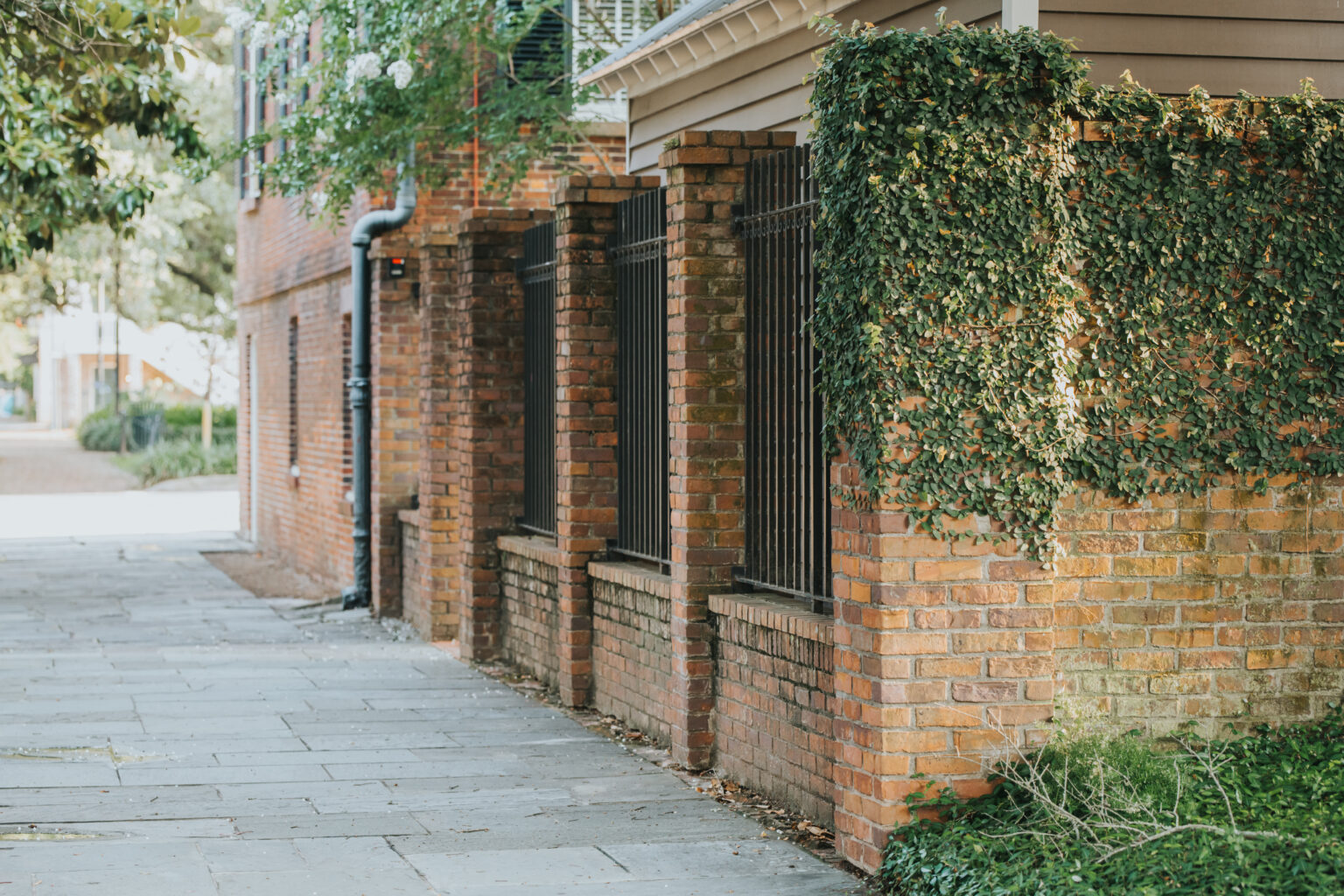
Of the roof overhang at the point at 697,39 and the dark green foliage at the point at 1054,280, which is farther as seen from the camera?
the roof overhang at the point at 697,39

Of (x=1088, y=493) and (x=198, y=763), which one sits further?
(x=198, y=763)

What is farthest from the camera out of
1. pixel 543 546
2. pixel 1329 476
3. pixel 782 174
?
pixel 543 546

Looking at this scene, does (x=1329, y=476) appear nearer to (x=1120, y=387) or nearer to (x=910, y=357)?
(x=1120, y=387)

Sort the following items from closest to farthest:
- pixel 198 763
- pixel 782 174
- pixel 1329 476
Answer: pixel 1329 476 → pixel 782 174 → pixel 198 763

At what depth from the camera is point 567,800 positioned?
7.28 meters

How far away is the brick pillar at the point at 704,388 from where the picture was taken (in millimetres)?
7727

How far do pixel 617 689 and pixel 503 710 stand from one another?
85cm

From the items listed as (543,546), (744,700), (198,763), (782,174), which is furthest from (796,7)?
(198,763)

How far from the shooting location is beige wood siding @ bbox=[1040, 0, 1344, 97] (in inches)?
286

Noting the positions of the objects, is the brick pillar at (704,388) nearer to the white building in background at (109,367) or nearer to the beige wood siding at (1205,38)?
the beige wood siding at (1205,38)

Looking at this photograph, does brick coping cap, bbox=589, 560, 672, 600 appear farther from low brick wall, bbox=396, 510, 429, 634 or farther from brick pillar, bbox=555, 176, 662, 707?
low brick wall, bbox=396, 510, 429, 634

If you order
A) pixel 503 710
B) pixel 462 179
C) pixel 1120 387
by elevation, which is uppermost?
pixel 462 179

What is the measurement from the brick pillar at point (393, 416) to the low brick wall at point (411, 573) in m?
0.12

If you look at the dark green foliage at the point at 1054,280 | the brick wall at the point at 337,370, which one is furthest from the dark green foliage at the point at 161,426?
the dark green foliage at the point at 1054,280
